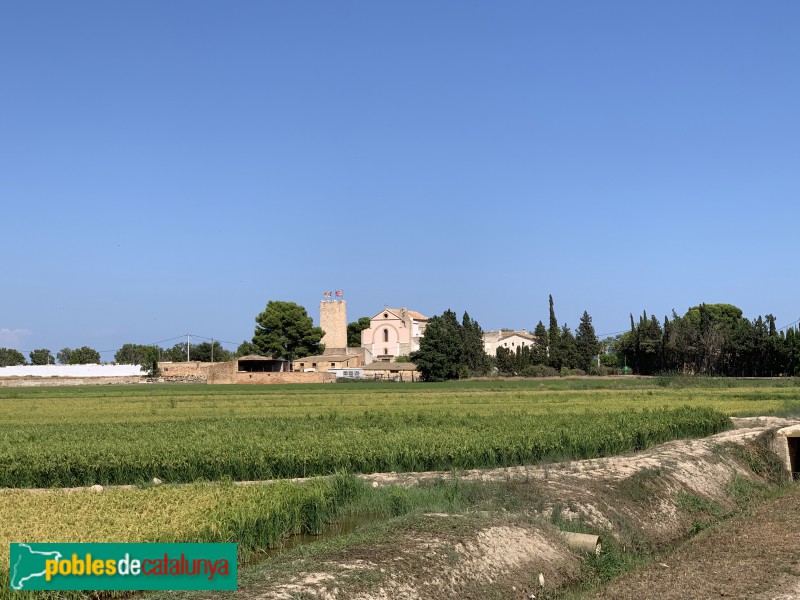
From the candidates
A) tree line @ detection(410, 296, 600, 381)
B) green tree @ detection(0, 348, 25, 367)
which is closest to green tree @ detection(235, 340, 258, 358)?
tree line @ detection(410, 296, 600, 381)

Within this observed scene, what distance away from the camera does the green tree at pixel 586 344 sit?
9844cm

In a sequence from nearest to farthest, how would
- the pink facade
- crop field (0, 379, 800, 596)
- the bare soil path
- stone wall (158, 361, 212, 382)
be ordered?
the bare soil path
crop field (0, 379, 800, 596)
stone wall (158, 361, 212, 382)
the pink facade

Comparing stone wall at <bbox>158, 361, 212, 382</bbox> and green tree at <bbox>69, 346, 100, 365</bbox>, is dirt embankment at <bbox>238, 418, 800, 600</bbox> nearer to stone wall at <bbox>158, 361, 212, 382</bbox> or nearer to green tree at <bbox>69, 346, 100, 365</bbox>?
stone wall at <bbox>158, 361, 212, 382</bbox>

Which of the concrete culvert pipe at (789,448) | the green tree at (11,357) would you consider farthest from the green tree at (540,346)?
the green tree at (11,357)

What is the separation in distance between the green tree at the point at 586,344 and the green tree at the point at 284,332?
3500 centimetres

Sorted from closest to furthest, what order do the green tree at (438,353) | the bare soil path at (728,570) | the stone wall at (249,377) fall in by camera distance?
the bare soil path at (728,570), the stone wall at (249,377), the green tree at (438,353)

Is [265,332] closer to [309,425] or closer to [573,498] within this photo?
[309,425]

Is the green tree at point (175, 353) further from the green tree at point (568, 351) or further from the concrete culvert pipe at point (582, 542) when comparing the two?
the concrete culvert pipe at point (582, 542)

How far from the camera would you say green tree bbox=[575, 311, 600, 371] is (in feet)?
323

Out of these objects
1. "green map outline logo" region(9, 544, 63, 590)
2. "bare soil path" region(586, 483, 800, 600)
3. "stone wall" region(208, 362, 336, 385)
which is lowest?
"bare soil path" region(586, 483, 800, 600)

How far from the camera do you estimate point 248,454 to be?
755 inches

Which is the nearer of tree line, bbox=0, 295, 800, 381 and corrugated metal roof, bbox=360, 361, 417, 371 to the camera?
tree line, bbox=0, 295, 800, 381

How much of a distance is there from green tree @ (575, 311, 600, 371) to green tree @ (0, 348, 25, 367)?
118 meters

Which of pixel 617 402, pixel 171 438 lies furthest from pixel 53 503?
pixel 617 402
